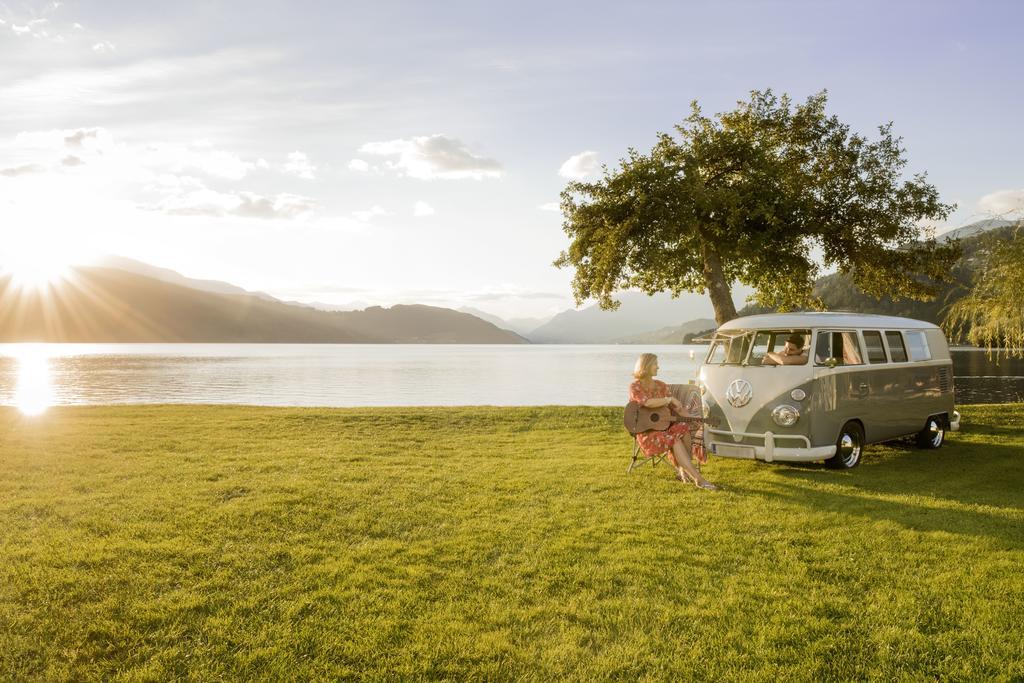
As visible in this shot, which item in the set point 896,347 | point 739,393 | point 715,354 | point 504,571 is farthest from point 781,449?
point 504,571

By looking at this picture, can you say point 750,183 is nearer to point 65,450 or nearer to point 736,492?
point 736,492

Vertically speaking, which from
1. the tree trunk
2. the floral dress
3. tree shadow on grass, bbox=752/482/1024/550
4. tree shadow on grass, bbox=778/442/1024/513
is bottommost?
tree shadow on grass, bbox=778/442/1024/513

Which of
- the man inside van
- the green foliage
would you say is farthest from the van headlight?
the green foliage

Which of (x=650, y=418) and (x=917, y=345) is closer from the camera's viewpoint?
(x=650, y=418)

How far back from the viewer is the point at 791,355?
12109 millimetres

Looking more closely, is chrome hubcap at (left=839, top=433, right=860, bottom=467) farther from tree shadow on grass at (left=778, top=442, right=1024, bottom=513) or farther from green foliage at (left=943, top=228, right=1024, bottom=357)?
green foliage at (left=943, top=228, right=1024, bottom=357)

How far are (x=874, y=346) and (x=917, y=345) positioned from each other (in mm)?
2034

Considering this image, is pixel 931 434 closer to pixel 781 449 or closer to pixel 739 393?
pixel 781 449

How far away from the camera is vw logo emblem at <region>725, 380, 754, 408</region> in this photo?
11953 mm

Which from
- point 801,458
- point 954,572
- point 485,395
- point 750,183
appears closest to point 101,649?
point 954,572

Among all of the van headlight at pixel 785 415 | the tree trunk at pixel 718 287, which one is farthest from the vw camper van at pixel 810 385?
the tree trunk at pixel 718 287

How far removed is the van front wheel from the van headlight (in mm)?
1317

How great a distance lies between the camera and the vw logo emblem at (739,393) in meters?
12.0

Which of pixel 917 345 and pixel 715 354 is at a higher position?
pixel 917 345
